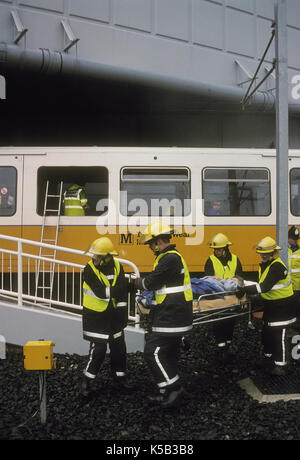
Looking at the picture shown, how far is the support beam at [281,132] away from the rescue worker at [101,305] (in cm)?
294

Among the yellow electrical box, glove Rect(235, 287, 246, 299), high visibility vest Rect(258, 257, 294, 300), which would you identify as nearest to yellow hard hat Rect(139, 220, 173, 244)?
glove Rect(235, 287, 246, 299)

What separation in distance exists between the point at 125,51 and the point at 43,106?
116 inches

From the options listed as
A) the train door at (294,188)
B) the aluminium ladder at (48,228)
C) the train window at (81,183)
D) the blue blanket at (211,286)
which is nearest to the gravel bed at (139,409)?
the blue blanket at (211,286)

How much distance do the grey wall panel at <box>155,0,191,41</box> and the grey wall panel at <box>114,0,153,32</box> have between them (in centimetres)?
28

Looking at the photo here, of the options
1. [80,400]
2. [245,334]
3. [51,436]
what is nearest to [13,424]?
[51,436]

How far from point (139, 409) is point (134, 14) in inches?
434

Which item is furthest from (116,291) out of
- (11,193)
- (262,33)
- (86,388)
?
(262,33)

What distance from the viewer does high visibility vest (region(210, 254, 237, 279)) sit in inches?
227

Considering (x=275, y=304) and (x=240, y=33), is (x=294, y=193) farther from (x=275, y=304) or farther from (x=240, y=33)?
(x=240, y=33)

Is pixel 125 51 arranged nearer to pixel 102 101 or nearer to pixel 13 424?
pixel 102 101

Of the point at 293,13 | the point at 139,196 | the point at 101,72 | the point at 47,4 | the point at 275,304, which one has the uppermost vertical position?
the point at 293,13

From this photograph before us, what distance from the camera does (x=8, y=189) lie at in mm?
8039

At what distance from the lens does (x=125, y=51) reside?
11805 millimetres
